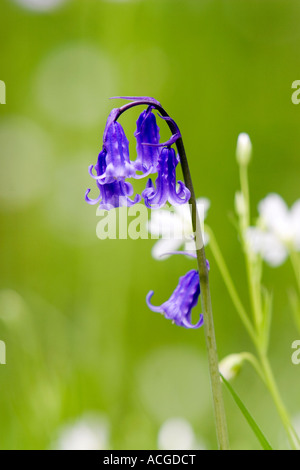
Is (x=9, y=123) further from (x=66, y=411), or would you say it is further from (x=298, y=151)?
(x=66, y=411)

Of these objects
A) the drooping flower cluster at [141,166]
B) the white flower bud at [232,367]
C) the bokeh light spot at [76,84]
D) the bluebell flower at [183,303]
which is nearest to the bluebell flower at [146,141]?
the drooping flower cluster at [141,166]

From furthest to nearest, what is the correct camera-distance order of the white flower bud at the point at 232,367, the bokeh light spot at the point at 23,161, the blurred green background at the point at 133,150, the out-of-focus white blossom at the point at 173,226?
1. the bokeh light spot at the point at 23,161
2. the blurred green background at the point at 133,150
3. the out-of-focus white blossom at the point at 173,226
4. the white flower bud at the point at 232,367

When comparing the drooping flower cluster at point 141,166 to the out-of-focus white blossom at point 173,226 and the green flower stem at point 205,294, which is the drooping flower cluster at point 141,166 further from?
the out-of-focus white blossom at point 173,226

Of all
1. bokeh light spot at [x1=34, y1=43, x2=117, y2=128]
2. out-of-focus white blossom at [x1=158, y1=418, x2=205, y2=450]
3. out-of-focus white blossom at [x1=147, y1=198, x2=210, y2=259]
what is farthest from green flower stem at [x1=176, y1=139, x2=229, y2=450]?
bokeh light spot at [x1=34, y1=43, x2=117, y2=128]

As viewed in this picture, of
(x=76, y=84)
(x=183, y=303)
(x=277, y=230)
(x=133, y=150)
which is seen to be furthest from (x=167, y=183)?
(x=76, y=84)

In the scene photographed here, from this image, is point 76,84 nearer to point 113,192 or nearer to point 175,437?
point 175,437

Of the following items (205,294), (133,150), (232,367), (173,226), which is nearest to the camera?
(205,294)

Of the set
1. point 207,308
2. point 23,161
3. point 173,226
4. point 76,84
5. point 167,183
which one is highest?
point 76,84
